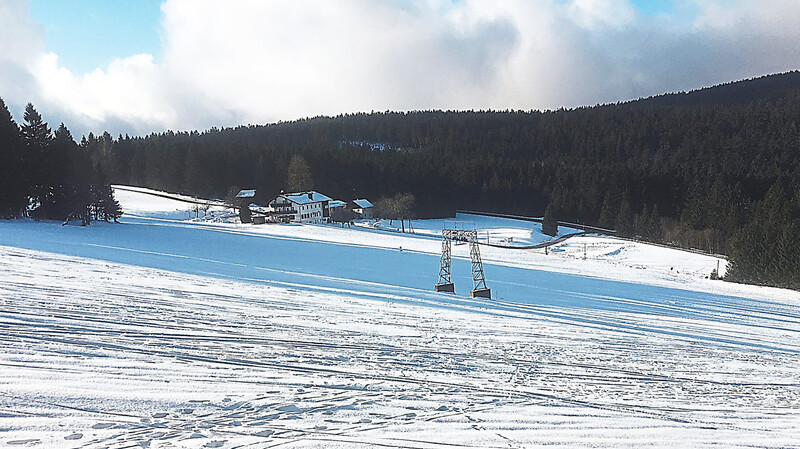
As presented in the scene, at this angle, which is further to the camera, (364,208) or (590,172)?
(590,172)

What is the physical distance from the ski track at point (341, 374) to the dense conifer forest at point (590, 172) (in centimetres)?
3405

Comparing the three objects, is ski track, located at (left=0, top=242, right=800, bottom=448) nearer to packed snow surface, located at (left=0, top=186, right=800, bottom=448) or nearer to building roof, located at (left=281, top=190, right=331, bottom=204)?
packed snow surface, located at (left=0, top=186, right=800, bottom=448)

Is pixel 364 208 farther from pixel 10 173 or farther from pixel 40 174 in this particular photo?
pixel 10 173

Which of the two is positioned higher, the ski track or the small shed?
the small shed

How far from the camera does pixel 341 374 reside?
7.14m

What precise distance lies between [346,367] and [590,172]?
10083cm

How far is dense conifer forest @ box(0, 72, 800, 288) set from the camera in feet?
226

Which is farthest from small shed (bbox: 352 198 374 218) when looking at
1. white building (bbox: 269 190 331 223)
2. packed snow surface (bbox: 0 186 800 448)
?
packed snow surface (bbox: 0 186 800 448)

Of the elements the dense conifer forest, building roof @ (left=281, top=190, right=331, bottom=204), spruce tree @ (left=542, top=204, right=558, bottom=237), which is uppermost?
the dense conifer forest

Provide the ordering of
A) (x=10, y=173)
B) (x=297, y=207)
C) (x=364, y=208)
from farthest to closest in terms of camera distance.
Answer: (x=364, y=208), (x=297, y=207), (x=10, y=173)

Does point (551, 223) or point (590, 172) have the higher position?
point (590, 172)

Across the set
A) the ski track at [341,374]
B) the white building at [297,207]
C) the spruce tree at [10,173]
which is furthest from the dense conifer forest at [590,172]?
the ski track at [341,374]

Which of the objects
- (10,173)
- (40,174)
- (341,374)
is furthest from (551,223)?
(341,374)

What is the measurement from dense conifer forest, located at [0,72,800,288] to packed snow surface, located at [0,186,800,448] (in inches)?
1228
